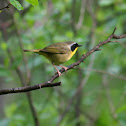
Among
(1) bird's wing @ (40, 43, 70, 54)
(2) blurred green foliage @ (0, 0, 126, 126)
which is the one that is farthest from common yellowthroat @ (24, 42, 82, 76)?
(2) blurred green foliage @ (0, 0, 126, 126)

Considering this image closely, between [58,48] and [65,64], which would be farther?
[65,64]

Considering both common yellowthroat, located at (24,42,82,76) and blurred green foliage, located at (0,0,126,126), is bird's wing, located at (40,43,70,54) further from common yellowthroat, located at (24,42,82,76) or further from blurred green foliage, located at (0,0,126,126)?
blurred green foliage, located at (0,0,126,126)

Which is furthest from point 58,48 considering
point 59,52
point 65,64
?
point 65,64

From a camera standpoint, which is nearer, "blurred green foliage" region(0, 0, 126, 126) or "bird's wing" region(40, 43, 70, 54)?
"bird's wing" region(40, 43, 70, 54)

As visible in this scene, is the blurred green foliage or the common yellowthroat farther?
the blurred green foliage

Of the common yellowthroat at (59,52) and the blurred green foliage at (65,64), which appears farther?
the blurred green foliage at (65,64)

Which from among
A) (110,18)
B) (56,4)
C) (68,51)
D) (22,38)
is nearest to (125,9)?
(110,18)

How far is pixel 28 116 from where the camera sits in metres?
4.79

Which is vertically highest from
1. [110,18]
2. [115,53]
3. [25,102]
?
[110,18]

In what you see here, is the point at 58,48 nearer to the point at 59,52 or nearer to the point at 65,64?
the point at 59,52

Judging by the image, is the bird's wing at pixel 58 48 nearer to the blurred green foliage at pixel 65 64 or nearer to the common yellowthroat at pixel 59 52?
the common yellowthroat at pixel 59 52

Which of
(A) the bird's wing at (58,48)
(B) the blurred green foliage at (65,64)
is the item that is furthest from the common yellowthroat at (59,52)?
(B) the blurred green foliage at (65,64)

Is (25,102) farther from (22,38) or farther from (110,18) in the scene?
(110,18)

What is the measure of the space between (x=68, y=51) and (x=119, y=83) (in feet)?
12.1
